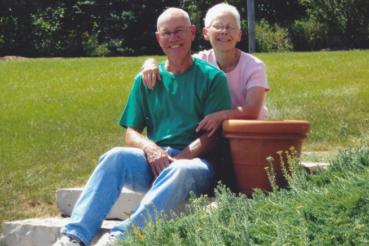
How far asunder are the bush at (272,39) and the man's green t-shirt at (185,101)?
22.2m

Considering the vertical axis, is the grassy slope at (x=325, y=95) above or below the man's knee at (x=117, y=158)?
below

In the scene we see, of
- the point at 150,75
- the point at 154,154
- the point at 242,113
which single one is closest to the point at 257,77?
the point at 242,113

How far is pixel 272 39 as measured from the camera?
2856 cm

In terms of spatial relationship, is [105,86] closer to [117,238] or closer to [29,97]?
[29,97]

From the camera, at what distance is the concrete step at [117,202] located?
5863 millimetres

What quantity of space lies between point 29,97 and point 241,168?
741 centimetres

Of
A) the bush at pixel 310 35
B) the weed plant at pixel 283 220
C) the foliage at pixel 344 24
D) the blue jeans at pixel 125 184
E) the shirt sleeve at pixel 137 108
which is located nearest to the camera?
the weed plant at pixel 283 220

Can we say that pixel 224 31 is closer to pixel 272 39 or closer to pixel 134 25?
pixel 272 39

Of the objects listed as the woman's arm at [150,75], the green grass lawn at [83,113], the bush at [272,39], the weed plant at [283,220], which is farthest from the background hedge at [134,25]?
the weed plant at [283,220]

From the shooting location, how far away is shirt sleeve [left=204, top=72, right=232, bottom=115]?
5387 millimetres

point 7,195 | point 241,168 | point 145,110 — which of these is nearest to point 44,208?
point 7,195

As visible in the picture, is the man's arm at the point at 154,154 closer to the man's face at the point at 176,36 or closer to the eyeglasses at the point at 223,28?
the man's face at the point at 176,36

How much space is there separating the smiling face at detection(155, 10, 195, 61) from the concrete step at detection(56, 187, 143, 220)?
0.94 metres

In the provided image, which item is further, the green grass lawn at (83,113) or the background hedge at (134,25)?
the background hedge at (134,25)
